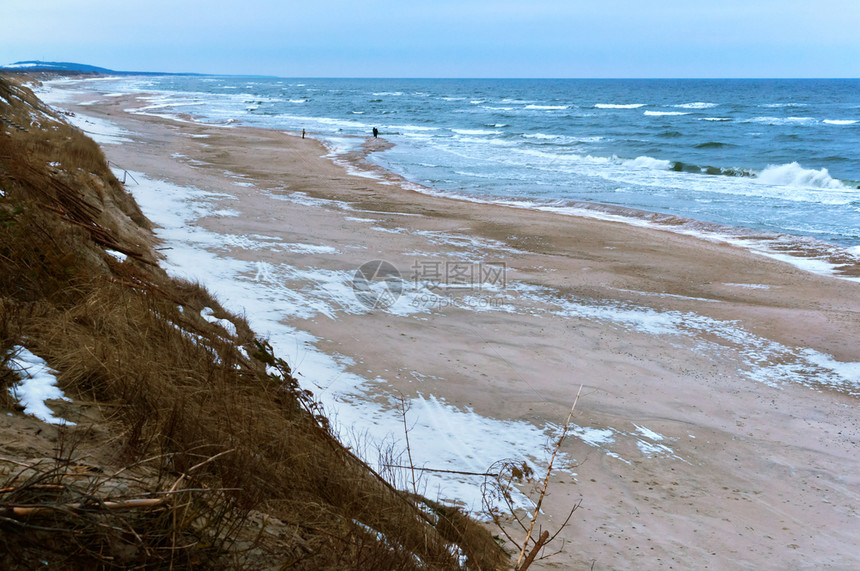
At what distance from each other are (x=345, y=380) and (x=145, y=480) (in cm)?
433

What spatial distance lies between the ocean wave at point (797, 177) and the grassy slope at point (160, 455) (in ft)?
90.5

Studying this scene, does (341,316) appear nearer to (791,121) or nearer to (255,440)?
(255,440)

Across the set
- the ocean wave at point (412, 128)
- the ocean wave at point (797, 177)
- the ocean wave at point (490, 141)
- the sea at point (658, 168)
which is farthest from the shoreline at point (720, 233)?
the ocean wave at point (412, 128)

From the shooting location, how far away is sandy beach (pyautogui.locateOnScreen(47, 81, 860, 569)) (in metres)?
5.16

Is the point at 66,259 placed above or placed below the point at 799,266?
above

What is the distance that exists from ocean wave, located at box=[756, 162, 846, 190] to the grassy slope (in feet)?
90.5

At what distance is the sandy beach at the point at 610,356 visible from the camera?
16.9 ft

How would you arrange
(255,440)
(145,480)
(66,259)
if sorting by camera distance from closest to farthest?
(145,480)
(255,440)
(66,259)

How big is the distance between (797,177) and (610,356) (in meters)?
23.9

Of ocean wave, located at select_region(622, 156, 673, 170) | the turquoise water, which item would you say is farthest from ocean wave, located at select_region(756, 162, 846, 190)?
ocean wave, located at select_region(622, 156, 673, 170)

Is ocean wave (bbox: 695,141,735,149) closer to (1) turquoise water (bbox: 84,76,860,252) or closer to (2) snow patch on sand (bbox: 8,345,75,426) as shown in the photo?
(1) turquoise water (bbox: 84,76,860,252)

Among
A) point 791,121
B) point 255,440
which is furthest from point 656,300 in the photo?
point 791,121

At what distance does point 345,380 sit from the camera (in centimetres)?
676

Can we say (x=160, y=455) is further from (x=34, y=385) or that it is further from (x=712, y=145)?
(x=712, y=145)
